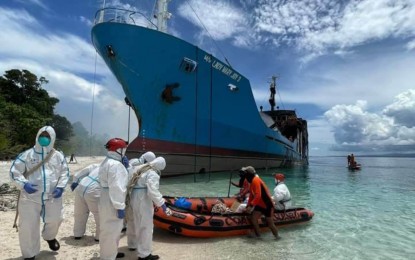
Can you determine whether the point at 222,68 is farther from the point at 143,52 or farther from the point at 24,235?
the point at 24,235

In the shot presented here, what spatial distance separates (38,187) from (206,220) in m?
2.98

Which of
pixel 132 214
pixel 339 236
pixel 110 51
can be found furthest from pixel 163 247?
pixel 110 51

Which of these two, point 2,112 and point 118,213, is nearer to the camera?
point 118,213

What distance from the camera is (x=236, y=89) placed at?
18234 mm

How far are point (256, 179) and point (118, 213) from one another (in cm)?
294

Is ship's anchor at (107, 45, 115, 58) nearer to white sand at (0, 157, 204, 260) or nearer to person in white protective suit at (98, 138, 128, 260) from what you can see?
white sand at (0, 157, 204, 260)

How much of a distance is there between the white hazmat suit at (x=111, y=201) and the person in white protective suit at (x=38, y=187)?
31.1 inches

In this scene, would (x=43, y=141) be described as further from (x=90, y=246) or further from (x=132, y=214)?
(x=90, y=246)

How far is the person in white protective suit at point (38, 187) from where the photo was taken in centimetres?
395

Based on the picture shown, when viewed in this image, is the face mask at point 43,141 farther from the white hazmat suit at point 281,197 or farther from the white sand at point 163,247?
the white hazmat suit at point 281,197

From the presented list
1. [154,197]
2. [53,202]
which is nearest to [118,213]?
[154,197]

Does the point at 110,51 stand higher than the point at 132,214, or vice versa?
the point at 110,51

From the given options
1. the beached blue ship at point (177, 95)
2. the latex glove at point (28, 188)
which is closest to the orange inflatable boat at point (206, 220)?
the latex glove at point (28, 188)

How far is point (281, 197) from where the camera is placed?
6.84 metres
